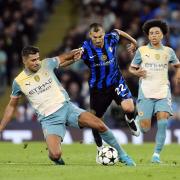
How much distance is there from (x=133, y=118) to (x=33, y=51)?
2551 millimetres

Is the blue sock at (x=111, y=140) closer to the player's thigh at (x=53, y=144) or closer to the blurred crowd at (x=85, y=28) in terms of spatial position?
the player's thigh at (x=53, y=144)

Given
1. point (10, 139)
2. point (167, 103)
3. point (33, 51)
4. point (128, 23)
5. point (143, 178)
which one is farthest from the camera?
point (128, 23)

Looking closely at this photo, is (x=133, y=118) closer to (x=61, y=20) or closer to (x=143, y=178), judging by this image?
(x=143, y=178)

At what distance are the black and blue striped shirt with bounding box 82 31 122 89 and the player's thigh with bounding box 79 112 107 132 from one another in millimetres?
1215

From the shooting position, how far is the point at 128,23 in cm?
2297

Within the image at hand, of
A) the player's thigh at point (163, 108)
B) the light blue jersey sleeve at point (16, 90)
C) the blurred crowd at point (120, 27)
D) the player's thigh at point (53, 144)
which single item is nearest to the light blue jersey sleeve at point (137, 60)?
the player's thigh at point (163, 108)

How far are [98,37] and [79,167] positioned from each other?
2335 mm

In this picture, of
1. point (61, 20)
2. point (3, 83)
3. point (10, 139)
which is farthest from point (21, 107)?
→ point (61, 20)

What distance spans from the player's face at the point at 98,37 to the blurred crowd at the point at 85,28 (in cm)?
664

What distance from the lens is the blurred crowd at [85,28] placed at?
21.3 metres

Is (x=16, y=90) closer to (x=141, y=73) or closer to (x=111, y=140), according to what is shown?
(x=111, y=140)

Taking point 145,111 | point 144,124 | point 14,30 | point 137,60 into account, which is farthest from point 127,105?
point 14,30

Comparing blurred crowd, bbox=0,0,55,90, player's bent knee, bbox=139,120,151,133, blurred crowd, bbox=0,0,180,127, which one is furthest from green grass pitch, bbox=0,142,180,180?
blurred crowd, bbox=0,0,55,90

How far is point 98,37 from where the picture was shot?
1375 centimetres
